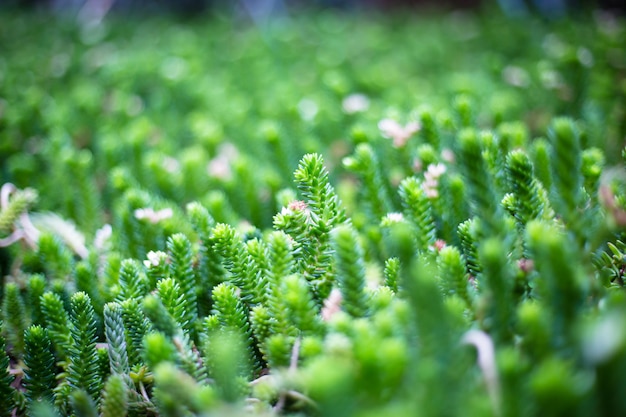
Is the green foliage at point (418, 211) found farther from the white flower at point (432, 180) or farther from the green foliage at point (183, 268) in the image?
the green foliage at point (183, 268)

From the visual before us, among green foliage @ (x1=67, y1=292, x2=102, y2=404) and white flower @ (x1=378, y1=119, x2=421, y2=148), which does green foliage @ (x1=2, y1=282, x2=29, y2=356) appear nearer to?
green foliage @ (x1=67, y1=292, x2=102, y2=404)

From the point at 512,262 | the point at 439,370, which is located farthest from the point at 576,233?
the point at 439,370

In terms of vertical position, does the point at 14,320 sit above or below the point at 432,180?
below

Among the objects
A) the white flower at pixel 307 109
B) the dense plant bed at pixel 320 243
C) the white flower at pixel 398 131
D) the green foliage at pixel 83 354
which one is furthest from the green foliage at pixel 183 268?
the white flower at pixel 307 109

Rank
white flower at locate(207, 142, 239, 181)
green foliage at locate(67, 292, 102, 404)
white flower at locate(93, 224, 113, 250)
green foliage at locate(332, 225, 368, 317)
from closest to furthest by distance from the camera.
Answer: green foliage at locate(332, 225, 368, 317) < green foliage at locate(67, 292, 102, 404) < white flower at locate(93, 224, 113, 250) < white flower at locate(207, 142, 239, 181)

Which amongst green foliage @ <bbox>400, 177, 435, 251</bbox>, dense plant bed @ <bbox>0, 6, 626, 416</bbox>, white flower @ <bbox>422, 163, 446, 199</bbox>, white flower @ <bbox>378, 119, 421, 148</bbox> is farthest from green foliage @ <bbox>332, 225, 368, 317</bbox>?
white flower @ <bbox>378, 119, 421, 148</bbox>

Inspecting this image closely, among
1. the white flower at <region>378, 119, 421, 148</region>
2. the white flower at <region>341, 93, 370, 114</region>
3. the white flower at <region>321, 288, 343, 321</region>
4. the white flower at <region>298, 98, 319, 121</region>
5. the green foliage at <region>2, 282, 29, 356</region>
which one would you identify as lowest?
the green foliage at <region>2, 282, 29, 356</region>

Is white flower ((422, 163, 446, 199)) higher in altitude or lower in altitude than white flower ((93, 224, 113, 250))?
higher

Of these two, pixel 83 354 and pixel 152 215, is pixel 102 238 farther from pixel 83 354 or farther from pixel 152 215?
pixel 83 354

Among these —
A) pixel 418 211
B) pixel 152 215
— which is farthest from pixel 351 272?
pixel 152 215

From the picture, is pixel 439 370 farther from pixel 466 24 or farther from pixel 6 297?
pixel 466 24
